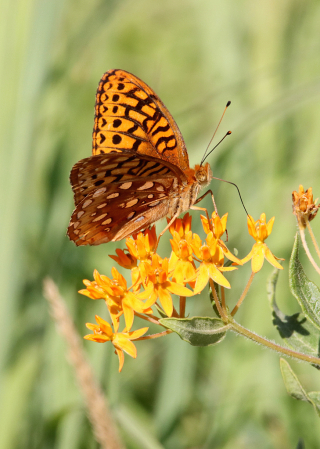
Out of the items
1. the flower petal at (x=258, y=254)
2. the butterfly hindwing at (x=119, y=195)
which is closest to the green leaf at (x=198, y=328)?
the flower petal at (x=258, y=254)

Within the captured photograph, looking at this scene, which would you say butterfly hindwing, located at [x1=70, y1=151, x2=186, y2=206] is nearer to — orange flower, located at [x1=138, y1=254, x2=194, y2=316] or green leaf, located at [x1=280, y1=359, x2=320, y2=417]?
orange flower, located at [x1=138, y1=254, x2=194, y2=316]

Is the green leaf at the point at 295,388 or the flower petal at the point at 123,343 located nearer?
the green leaf at the point at 295,388

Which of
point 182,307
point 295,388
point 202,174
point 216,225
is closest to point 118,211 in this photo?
point 202,174

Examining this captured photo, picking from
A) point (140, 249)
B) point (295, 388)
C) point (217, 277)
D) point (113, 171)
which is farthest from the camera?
point (113, 171)

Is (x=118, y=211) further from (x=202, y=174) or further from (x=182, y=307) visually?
(x=182, y=307)

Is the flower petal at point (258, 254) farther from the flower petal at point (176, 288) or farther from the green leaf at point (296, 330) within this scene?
the flower petal at point (176, 288)
